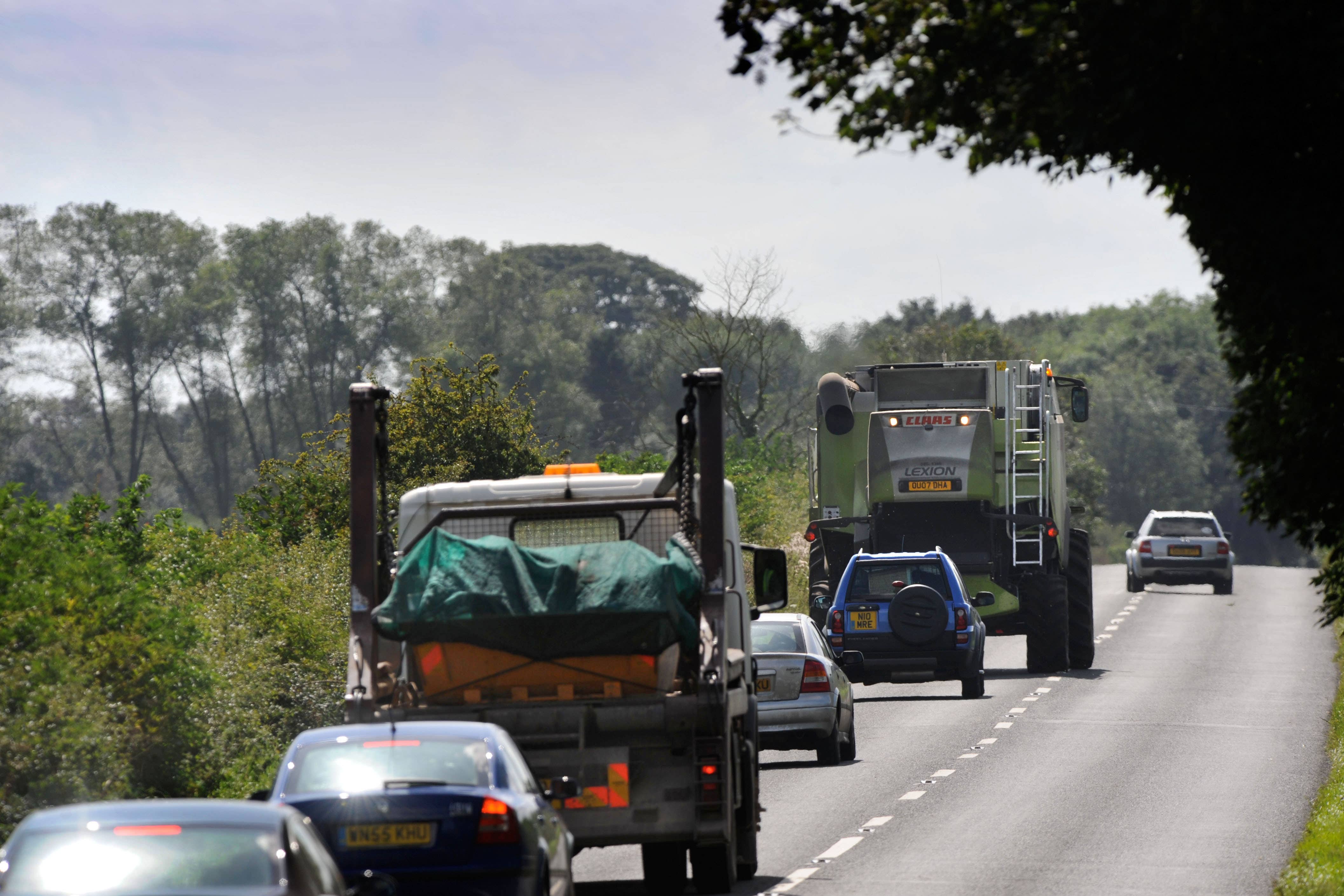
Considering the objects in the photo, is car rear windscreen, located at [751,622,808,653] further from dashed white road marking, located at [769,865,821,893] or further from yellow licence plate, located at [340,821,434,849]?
yellow licence plate, located at [340,821,434,849]

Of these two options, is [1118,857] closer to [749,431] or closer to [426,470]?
[426,470]

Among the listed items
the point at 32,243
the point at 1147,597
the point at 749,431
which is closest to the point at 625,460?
the point at 749,431

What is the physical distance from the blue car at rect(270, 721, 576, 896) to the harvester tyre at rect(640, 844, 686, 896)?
2416mm

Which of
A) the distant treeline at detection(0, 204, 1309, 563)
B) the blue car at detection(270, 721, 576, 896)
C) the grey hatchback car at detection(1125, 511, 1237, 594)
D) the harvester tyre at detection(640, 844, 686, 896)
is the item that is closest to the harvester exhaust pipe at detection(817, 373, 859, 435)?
the harvester tyre at detection(640, 844, 686, 896)

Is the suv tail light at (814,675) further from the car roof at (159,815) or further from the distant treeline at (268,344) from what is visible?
the distant treeline at (268,344)

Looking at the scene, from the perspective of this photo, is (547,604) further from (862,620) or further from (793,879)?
(862,620)

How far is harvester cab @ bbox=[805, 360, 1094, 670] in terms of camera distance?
26.4 m

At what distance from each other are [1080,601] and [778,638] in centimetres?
949

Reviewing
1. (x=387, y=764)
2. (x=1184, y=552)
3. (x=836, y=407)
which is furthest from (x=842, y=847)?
(x=1184, y=552)

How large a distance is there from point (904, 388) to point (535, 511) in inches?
601

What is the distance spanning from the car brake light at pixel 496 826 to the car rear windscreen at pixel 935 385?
60.9 ft

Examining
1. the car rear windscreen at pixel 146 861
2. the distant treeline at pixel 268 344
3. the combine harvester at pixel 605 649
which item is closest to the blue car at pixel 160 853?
the car rear windscreen at pixel 146 861

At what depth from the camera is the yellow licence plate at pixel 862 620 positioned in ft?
79.8

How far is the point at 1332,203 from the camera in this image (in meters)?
8.74
